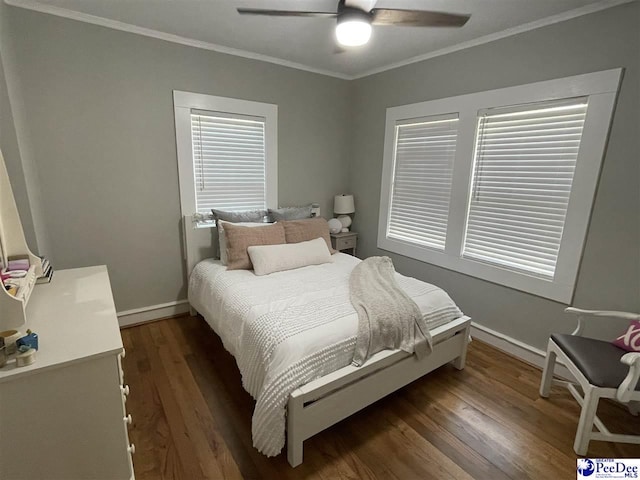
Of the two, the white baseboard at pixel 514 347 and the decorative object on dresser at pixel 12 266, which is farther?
the white baseboard at pixel 514 347

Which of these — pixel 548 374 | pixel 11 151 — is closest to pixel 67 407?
pixel 11 151

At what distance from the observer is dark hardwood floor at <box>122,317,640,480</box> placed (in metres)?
1.57

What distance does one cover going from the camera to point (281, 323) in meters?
1.71

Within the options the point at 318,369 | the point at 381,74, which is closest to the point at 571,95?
the point at 381,74

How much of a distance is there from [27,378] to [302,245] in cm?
194

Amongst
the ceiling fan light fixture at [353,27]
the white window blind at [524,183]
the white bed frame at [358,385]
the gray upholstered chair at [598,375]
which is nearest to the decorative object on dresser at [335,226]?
the white window blind at [524,183]

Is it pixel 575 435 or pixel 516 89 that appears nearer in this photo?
pixel 575 435

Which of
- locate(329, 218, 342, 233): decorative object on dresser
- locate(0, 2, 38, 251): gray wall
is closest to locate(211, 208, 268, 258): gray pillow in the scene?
locate(329, 218, 342, 233): decorative object on dresser

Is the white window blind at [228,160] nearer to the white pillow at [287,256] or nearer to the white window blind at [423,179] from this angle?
the white pillow at [287,256]

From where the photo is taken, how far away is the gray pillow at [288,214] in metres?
3.14

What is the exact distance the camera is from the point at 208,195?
3059 millimetres

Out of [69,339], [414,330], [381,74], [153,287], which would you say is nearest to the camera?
[69,339]

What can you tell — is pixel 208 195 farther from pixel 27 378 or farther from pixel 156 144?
pixel 27 378

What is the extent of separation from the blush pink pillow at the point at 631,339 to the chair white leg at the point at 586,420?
0.44 metres
